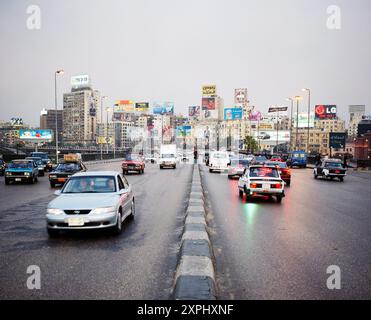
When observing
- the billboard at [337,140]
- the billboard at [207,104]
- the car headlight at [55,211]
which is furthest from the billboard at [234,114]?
the car headlight at [55,211]

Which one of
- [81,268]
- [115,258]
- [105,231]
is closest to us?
[81,268]

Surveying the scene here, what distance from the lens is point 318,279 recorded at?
584 cm

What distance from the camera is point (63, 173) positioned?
67.6 ft

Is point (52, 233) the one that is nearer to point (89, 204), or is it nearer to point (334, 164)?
point (89, 204)

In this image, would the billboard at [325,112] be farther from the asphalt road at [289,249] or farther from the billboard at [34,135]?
the asphalt road at [289,249]

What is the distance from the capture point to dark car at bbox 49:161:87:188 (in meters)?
20.4

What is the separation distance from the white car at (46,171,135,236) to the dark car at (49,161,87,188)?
35.0 ft

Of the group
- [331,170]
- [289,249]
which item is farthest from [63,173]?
[331,170]

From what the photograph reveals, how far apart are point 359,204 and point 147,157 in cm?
6057

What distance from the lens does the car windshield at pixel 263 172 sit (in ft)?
50.5

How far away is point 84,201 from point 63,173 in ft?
42.2

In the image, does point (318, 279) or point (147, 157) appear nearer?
point (318, 279)
